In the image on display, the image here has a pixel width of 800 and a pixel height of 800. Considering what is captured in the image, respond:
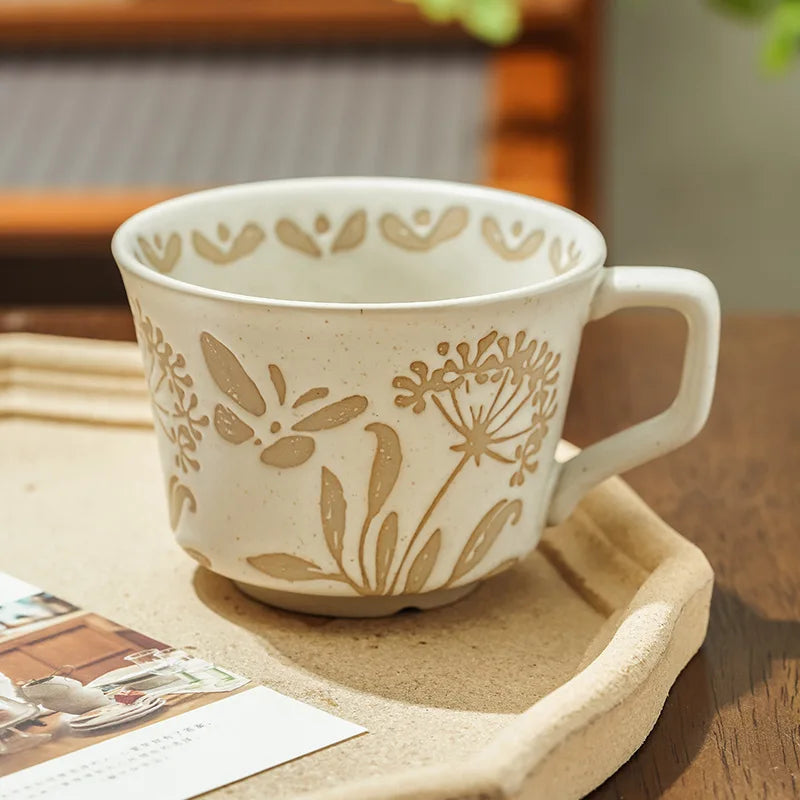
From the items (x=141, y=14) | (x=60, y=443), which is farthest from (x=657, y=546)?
(x=141, y=14)

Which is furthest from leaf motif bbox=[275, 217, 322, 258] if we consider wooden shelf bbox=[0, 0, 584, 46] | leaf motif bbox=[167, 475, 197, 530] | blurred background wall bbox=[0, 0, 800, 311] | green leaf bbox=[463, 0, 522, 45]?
wooden shelf bbox=[0, 0, 584, 46]

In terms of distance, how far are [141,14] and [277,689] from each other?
1.05m

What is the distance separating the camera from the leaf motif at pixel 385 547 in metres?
0.39

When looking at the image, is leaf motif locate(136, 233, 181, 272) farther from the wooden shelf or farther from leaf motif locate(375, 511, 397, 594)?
the wooden shelf

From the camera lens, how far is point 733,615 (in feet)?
1.45

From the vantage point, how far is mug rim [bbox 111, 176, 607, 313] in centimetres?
35

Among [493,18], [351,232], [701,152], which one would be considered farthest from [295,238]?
[701,152]

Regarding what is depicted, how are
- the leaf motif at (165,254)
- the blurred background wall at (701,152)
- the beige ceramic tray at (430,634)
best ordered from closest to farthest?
the beige ceramic tray at (430,634)
the leaf motif at (165,254)
the blurred background wall at (701,152)

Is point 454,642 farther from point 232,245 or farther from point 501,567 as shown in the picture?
point 232,245

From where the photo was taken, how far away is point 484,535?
0.40m

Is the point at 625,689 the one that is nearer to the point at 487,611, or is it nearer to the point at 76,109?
the point at 487,611

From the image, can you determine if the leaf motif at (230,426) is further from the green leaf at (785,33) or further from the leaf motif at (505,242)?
the green leaf at (785,33)

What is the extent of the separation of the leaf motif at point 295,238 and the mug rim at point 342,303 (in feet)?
0.04

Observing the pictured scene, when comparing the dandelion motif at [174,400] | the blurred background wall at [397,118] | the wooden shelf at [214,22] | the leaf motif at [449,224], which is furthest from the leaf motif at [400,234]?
the wooden shelf at [214,22]
